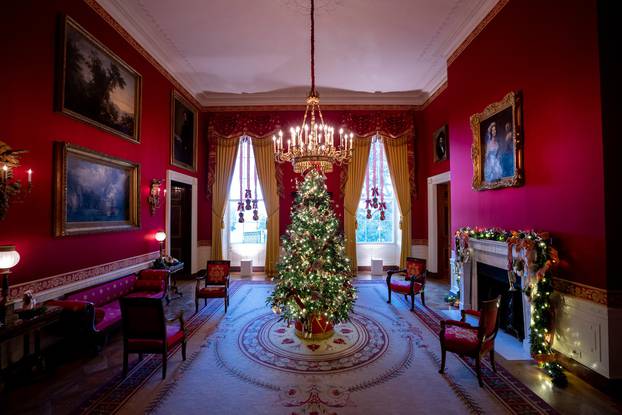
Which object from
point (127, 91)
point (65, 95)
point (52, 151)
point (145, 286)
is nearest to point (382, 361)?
point (145, 286)

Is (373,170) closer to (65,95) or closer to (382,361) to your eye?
(382,361)

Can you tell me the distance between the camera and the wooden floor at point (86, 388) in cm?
285

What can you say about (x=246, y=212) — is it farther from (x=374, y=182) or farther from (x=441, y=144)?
(x=441, y=144)

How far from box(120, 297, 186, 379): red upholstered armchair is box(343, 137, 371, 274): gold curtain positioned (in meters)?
6.29

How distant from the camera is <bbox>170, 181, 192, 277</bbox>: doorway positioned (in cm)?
838

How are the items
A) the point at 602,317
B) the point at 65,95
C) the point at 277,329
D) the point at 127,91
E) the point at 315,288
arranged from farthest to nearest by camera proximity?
1. the point at 127,91
2. the point at 277,329
3. the point at 315,288
4. the point at 65,95
5. the point at 602,317

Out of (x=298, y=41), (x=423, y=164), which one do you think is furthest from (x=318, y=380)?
(x=423, y=164)

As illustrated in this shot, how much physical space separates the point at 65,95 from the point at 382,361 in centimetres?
603

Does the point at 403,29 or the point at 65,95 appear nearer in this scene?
the point at 65,95

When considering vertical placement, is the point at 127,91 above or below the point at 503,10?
below

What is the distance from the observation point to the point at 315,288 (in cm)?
444

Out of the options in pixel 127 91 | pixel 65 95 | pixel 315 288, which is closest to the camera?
pixel 65 95

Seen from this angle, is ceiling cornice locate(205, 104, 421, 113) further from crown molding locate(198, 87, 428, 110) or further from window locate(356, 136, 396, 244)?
window locate(356, 136, 396, 244)

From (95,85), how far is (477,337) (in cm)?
694
